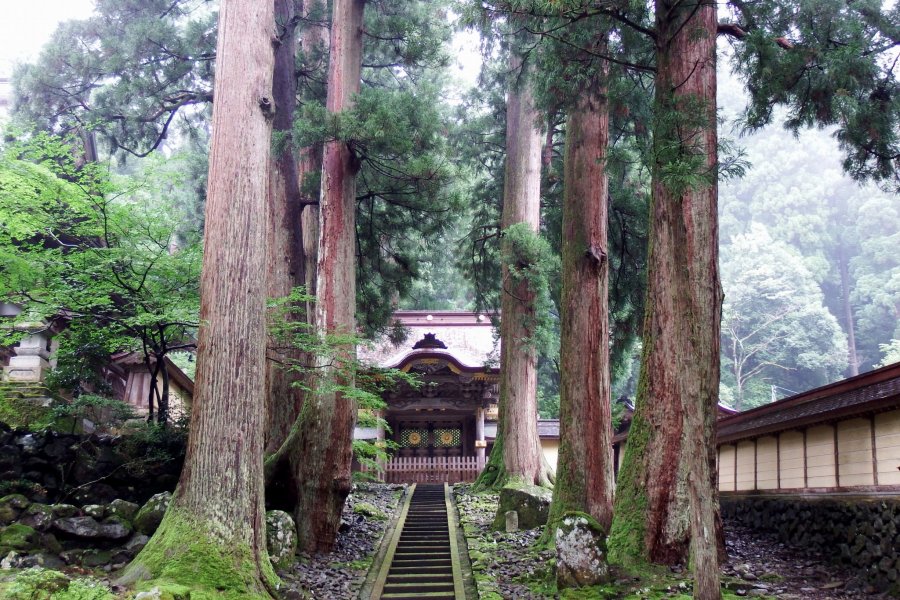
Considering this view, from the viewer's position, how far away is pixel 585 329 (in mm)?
8727

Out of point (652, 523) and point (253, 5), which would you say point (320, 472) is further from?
point (253, 5)

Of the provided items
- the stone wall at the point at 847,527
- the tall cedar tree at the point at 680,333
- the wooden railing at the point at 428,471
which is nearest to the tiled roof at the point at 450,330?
the wooden railing at the point at 428,471

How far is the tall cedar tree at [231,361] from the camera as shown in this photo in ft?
18.7

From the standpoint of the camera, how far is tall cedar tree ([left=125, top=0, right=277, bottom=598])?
5715mm

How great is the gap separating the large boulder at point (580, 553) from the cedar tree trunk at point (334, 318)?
9.87 ft

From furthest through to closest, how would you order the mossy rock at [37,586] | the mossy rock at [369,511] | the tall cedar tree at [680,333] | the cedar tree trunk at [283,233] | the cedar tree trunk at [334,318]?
the mossy rock at [369,511]
the cedar tree trunk at [283,233]
the cedar tree trunk at [334,318]
the tall cedar tree at [680,333]
the mossy rock at [37,586]

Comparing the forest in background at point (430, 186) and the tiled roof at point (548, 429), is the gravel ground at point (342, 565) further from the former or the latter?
the tiled roof at point (548, 429)

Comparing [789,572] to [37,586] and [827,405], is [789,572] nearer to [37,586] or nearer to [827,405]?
[827,405]

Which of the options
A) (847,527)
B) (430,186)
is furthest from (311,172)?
(847,527)

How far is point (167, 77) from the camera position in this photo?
11.8 metres

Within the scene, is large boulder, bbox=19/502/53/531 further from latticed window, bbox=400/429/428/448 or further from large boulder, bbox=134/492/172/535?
latticed window, bbox=400/429/428/448

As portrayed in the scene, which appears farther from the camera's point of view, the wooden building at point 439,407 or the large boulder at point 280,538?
the wooden building at point 439,407

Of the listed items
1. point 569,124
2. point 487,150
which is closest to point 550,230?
point 487,150

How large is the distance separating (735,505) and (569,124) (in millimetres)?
6282
